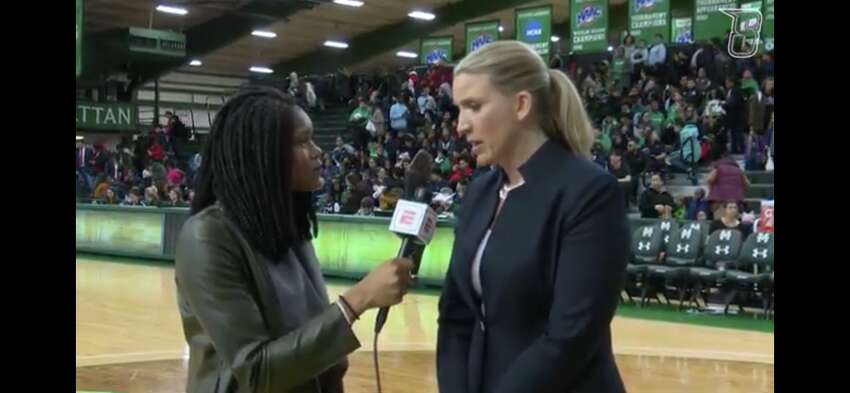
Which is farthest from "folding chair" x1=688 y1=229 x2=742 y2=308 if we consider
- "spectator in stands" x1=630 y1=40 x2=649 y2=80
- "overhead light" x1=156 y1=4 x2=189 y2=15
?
"overhead light" x1=156 y1=4 x2=189 y2=15

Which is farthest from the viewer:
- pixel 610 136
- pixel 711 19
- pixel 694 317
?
pixel 610 136

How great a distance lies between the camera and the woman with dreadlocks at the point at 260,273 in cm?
179

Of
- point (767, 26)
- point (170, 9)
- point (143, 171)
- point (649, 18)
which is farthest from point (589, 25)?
point (170, 9)

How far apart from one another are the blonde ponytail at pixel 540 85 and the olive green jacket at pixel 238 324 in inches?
20.0

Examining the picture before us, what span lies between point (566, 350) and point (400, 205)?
51cm

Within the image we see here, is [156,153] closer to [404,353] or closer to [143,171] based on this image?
[143,171]

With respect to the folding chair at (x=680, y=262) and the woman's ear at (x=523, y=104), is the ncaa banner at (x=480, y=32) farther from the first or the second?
the woman's ear at (x=523, y=104)

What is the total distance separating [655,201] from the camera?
11.5m

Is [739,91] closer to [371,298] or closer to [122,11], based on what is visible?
[371,298]

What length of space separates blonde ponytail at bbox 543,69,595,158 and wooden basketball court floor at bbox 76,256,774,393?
415cm

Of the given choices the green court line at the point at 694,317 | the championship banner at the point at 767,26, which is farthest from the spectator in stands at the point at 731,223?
the championship banner at the point at 767,26

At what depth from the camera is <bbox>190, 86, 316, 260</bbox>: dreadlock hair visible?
6.20 feet

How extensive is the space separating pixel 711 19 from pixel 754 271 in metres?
5.81

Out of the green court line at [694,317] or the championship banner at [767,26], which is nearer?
the green court line at [694,317]
